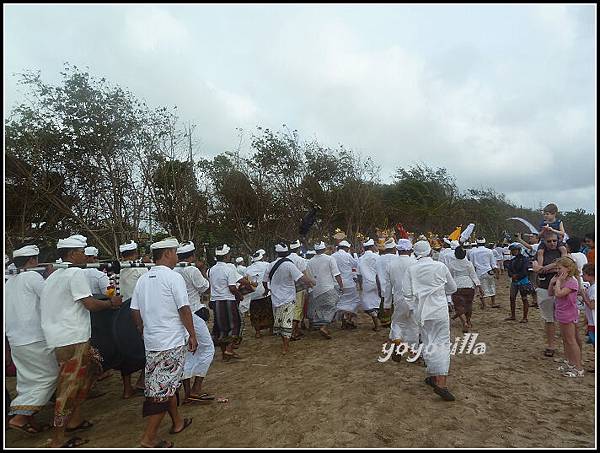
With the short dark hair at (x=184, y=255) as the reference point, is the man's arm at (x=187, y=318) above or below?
below

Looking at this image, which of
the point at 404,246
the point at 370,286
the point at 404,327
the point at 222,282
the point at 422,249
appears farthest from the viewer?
the point at 370,286

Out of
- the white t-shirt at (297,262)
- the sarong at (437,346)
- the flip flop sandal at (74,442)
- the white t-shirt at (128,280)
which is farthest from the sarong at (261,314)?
the flip flop sandal at (74,442)

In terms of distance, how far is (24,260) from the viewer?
14.7ft

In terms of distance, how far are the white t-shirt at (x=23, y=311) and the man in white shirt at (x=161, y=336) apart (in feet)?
3.99

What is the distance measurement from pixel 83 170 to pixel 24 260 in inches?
416

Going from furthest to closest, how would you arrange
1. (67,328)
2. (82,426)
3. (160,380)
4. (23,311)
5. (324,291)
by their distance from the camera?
(324,291), (82,426), (23,311), (67,328), (160,380)

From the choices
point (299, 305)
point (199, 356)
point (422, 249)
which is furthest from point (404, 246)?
point (199, 356)

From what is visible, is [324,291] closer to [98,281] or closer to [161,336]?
[98,281]

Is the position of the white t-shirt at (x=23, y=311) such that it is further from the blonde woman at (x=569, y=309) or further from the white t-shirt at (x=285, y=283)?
the blonde woman at (x=569, y=309)

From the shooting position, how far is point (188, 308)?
155 inches

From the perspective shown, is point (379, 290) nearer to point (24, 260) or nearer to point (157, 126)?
point (24, 260)

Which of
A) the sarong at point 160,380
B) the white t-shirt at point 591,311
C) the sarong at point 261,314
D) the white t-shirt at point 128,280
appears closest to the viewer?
the sarong at point 160,380

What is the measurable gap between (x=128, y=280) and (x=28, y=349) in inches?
61.1

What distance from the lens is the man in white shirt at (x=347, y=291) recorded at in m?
8.72
